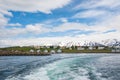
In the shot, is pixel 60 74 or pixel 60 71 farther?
pixel 60 71

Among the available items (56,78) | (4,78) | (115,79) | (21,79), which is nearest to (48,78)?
(56,78)

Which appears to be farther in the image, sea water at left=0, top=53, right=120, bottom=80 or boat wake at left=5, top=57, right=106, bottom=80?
sea water at left=0, top=53, right=120, bottom=80

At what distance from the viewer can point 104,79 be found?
27594mm

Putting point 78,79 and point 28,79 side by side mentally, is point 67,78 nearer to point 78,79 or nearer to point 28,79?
point 78,79

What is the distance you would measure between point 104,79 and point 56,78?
6.28m

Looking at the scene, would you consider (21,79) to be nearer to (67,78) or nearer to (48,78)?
(48,78)

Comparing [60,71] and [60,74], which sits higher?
[60,71]

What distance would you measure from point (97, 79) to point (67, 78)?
388 centimetres

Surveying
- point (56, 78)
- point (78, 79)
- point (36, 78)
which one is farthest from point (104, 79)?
point (36, 78)

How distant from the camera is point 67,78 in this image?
90.9 feet

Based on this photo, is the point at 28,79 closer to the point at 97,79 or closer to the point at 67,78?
the point at 67,78

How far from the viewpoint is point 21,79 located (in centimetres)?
2727

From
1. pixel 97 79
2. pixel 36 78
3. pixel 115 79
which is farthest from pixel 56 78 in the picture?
pixel 115 79

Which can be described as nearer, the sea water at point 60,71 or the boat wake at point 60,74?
the boat wake at point 60,74
